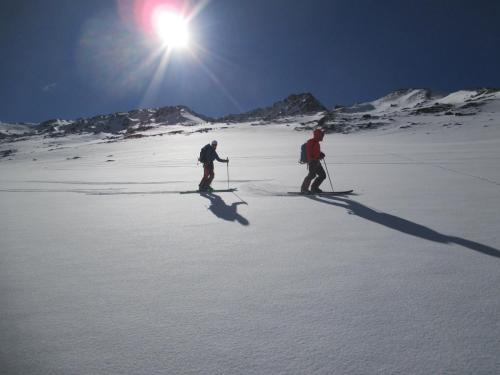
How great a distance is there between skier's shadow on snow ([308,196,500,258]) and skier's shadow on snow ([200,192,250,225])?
2.24 meters

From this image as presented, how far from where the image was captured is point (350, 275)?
135 inches

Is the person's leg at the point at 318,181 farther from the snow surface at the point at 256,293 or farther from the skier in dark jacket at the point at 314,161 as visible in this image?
the snow surface at the point at 256,293

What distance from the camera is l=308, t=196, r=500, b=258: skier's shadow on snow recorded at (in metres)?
4.17

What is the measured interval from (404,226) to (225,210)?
373 centimetres

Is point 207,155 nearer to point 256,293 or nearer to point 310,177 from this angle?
point 310,177

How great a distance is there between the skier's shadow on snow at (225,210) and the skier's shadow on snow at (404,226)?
224cm

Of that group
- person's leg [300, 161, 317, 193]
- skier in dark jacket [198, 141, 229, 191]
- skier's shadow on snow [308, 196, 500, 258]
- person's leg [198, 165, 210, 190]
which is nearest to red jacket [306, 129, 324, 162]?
person's leg [300, 161, 317, 193]

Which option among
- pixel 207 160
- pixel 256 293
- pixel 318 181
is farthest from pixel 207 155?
pixel 256 293

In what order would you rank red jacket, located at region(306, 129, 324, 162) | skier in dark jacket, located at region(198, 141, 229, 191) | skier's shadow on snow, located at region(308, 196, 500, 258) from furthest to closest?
1. skier in dark jacket, located at region(198, 141, 229, 191)
2. red jacket, located at region(306, 129, 324, 162)
3. skier's shadow on snow, located at region(308, 196, 500, 258)

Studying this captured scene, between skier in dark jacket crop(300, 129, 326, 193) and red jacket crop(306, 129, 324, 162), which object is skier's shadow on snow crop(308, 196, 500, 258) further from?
red jacket crop(306, 129, 324, 162)

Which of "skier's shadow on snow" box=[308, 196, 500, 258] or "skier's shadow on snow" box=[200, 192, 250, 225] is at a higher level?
"skier's shadow on snow" box=[200, 192, 250, 225]

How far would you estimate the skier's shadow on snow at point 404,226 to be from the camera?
4168 mm

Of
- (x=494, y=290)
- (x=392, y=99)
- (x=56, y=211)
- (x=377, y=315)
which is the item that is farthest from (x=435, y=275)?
(x=392, y=99)

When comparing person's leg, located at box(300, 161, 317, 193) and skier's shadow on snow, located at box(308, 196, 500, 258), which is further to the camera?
person's leg, located at box(300, 161, 317, 193)
